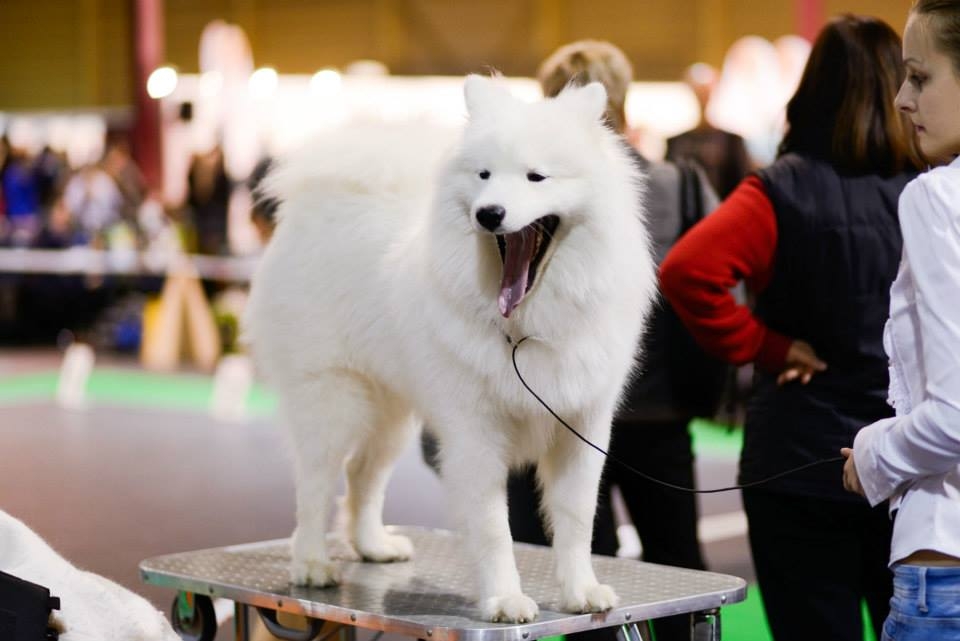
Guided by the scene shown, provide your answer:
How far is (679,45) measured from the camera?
627 inches

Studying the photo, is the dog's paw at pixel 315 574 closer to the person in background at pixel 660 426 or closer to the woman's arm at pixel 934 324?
the person in background at pixel 660 426

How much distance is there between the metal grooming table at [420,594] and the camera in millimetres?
2465

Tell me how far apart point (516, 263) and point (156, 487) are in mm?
4783

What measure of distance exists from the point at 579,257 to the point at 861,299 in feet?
2.50

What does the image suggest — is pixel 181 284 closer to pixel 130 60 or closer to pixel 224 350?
pixel 224 350

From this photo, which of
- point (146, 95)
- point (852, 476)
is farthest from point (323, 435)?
point (146, 95)

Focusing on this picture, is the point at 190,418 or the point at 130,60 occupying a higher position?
the point at 130,60

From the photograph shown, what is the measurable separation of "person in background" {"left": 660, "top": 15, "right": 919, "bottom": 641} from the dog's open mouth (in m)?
0.60

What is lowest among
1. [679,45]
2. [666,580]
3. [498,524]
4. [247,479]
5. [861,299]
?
[247,479]

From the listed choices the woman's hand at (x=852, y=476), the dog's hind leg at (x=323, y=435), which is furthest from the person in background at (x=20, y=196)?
the woman's hand at (x=852, y=476)

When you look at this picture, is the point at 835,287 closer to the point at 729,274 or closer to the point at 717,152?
the point at 729,274

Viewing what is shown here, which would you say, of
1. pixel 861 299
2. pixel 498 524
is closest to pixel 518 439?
pixel 498 524

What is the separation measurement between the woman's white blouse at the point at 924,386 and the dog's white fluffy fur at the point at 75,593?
1.39 meters

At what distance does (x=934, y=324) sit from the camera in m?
1.70
